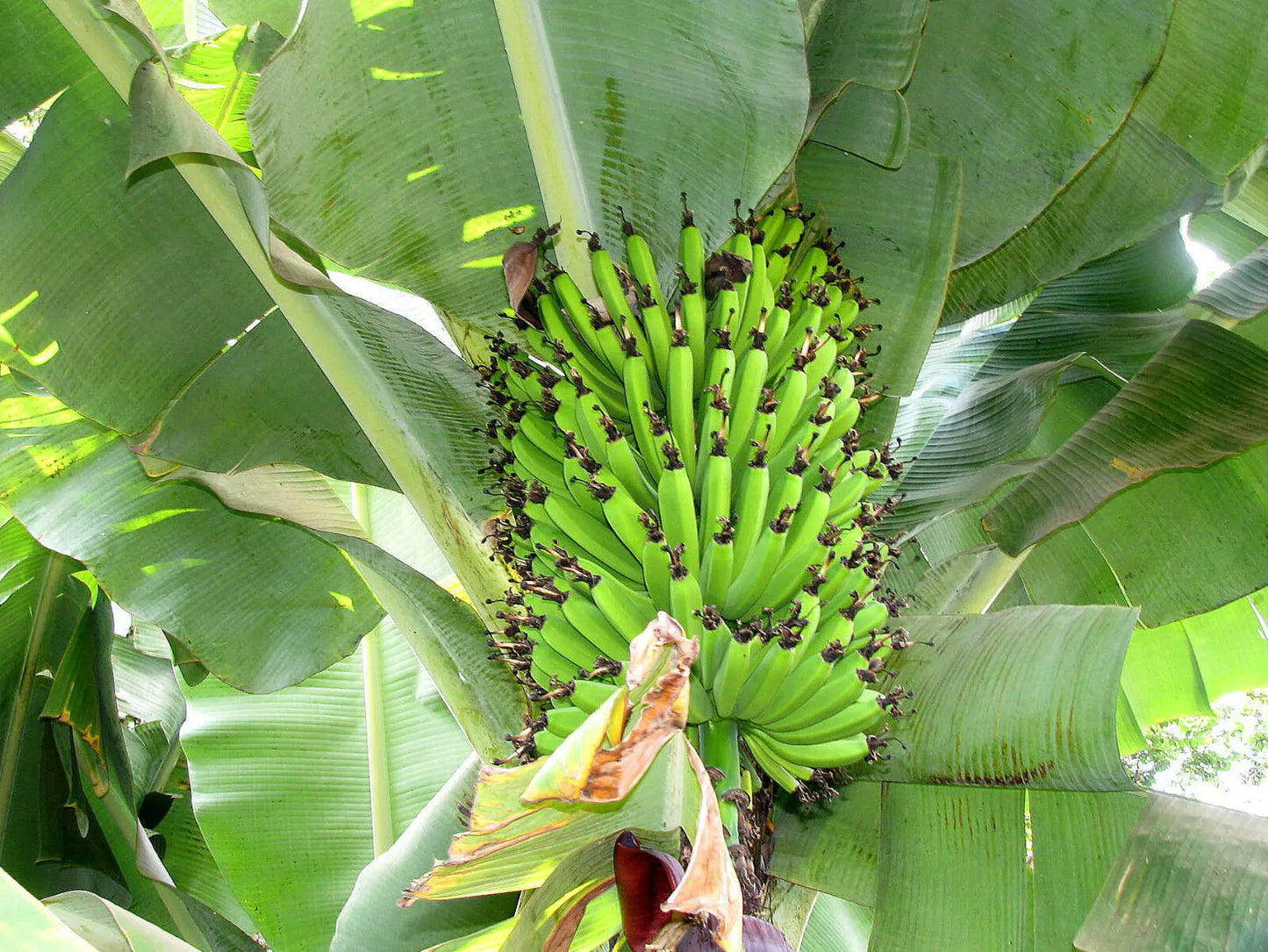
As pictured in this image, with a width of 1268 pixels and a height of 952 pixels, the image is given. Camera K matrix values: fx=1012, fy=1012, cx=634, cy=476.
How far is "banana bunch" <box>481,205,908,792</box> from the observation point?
1229 mm

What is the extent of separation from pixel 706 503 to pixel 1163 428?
2.40ft

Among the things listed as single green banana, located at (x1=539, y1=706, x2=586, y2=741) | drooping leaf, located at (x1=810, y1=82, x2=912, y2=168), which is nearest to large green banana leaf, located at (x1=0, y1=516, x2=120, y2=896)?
single green banana, located at (x1=539, y1=706, x2=586, y2=741)

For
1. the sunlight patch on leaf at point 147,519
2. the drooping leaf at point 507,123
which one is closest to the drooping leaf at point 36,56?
the drooping leaf at point 507,123

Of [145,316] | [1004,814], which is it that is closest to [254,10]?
[145,316]

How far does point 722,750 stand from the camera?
1.25 m

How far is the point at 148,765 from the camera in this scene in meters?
2.68

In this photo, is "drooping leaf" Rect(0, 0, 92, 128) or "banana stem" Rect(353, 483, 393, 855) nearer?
"drooping leaf" Rect(0, 0, 92, 128)

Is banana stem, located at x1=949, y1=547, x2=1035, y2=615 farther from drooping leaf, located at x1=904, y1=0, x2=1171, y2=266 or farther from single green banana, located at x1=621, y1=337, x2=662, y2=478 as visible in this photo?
single green banana, located at x1=621, y1=337, x2=662, y2=478

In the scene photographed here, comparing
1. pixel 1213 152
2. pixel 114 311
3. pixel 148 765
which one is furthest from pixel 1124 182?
pixel 148 765

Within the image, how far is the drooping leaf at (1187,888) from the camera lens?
3.68 ft

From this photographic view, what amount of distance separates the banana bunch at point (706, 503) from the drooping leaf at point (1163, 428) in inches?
10.2

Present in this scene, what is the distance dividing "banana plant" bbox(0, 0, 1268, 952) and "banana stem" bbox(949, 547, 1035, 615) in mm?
13

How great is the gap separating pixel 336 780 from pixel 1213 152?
2.08 meters

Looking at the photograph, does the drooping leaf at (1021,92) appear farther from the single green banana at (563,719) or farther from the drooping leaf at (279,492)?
the drooping leaf at (279,492)
